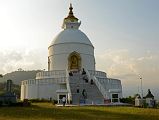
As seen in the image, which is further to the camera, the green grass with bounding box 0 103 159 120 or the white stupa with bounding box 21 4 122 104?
the white stupa with bounding box 21 4 122 104

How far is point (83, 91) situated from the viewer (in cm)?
3891

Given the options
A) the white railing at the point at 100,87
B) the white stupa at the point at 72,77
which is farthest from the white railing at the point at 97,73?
the white railing at the point at 100,87

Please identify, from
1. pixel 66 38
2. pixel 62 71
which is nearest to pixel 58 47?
pixel 66 38

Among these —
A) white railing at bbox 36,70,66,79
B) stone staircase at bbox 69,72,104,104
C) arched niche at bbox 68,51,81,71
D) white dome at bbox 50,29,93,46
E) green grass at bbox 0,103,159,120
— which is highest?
white dome at bbox 50,29,93,46

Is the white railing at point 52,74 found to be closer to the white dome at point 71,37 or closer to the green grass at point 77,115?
the white dome at point 71,37

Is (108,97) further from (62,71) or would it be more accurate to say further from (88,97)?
(62,71)

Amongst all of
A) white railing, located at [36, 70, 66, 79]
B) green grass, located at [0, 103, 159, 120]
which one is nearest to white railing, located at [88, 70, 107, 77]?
white railing, located at [36, 70, 66, 79]

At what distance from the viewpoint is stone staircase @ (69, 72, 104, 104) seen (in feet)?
121

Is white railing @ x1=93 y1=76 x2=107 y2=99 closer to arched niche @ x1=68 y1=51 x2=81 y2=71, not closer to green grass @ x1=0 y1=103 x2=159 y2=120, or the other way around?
arched niche @ x1=68 y1=51 x2=81 y2=71

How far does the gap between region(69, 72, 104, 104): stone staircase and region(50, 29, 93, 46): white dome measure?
26.4ft

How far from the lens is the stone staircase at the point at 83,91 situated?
121 feet

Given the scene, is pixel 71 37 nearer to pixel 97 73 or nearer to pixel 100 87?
pixel 97 73

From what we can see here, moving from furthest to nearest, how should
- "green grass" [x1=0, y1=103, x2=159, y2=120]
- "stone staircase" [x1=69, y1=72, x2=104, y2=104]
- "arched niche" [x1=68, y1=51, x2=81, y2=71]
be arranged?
"arched niche" [x1=68, y1=51, x2=81, y2=71]
"stone staircase" [x1=69, y1=72, x2=104, y2=104]
"green grass" [x1=0, y1=103, x2=159, y2=120]

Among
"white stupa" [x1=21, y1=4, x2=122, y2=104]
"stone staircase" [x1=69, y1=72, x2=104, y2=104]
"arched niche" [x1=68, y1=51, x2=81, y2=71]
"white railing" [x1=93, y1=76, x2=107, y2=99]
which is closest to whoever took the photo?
"stone staircase" [x1=69, y1=72, x2=104, y2=104]
